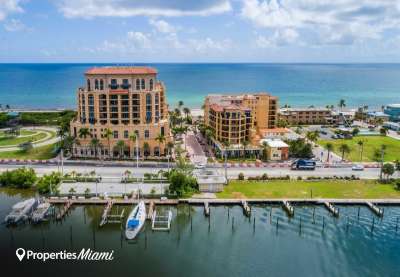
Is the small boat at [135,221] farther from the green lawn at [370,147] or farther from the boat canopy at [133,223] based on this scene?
the green lawn at [370,147]

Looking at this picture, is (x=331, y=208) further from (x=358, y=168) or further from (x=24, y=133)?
(x=24, y=133)

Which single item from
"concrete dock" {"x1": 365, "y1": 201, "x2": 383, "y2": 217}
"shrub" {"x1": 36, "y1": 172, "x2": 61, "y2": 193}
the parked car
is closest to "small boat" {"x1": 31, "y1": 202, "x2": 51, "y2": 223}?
"shrub" {"x1": 36, "y1": 172, "x2": 61, "y2": 193}

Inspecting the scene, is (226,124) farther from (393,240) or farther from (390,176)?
(393,240)

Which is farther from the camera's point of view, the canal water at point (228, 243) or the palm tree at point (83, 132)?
the palm tree at point (83, 132)

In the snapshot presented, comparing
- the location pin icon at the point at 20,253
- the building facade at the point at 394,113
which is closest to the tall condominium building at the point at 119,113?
the location pin icon at the point at 20,253

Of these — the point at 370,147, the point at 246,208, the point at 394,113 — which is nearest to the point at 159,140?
the point at 246,208

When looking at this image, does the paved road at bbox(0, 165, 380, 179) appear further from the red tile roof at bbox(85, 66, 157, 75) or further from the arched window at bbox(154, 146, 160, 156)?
the red tile roof at bbox(85, 66, 157, 75)
